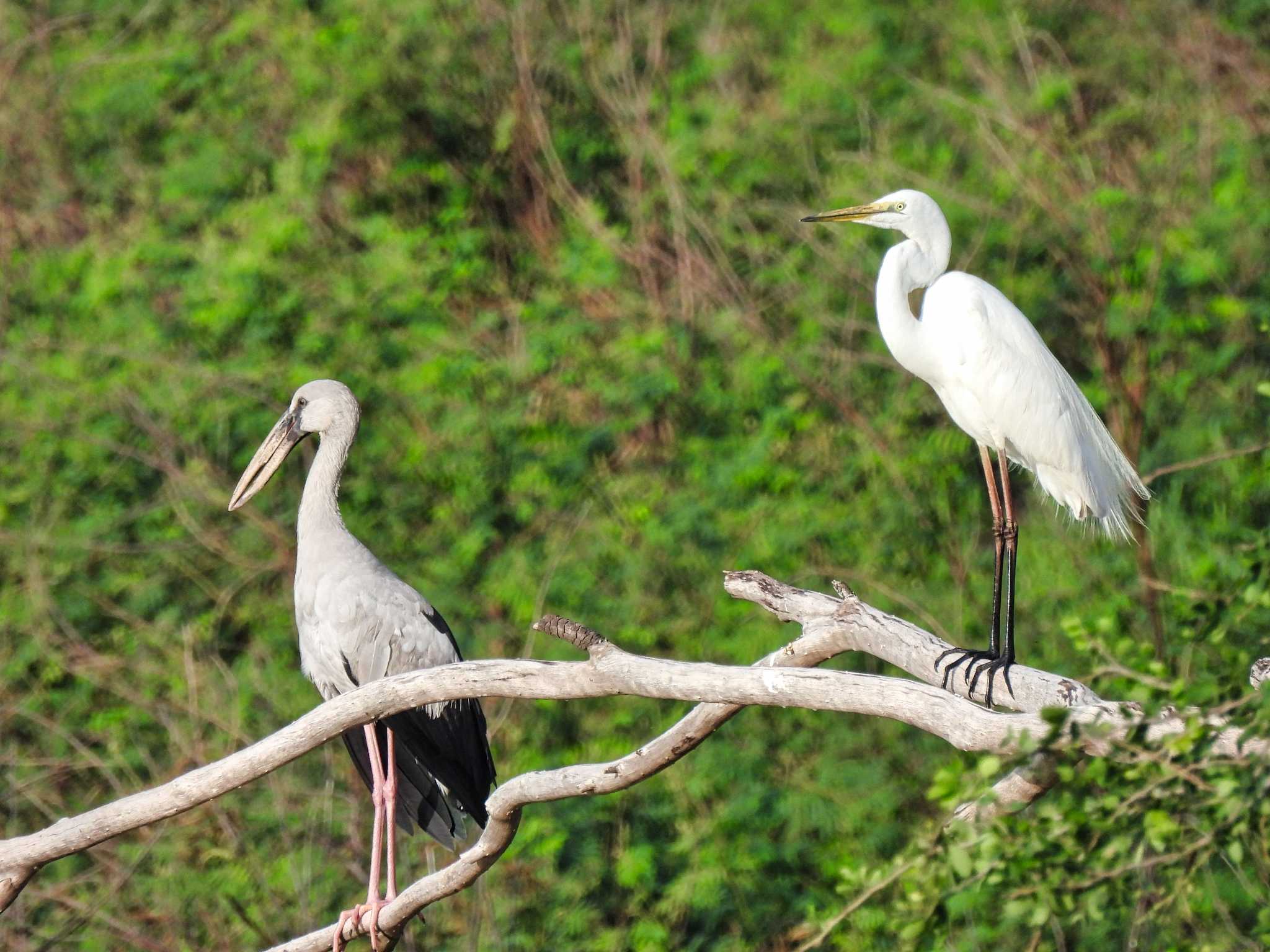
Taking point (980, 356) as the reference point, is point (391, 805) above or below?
below

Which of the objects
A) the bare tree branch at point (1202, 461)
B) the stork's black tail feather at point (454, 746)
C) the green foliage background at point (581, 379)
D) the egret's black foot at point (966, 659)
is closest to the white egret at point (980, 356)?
the egret's black foot at point (966, 659)

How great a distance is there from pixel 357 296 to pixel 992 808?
6.03m

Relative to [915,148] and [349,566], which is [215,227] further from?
[349,566]

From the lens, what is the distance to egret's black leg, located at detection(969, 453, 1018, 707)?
3.54 m

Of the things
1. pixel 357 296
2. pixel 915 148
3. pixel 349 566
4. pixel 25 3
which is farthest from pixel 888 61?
pixel 349 566

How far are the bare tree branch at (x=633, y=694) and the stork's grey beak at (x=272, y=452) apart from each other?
1356 mm

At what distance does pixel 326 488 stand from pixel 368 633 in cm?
40

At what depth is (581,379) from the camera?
8133mm

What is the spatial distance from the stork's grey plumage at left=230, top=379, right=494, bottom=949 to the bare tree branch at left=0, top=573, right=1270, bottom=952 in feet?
2.35

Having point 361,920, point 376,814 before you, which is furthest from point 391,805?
point 361,920

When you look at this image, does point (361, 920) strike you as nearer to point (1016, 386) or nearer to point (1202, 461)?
point (1016, 386)

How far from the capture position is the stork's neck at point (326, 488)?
4.49 meters

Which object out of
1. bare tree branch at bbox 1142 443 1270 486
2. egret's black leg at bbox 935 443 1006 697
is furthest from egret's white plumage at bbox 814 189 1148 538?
bare tree branch at bbox 1142 443 1270 486

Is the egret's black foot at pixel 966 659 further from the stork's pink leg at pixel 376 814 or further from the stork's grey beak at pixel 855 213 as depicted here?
the stork's pink leg at pixel 376 814
